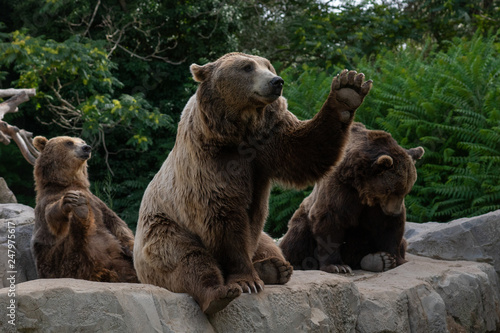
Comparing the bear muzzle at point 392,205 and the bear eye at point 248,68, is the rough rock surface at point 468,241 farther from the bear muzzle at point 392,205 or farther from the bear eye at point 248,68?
the bear eye at point 248,68

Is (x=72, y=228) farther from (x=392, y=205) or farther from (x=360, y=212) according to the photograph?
(x=392, y=205)

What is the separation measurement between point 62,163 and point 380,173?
9.66ft

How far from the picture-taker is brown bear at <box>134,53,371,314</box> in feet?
12.2

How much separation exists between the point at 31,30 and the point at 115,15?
181 cm

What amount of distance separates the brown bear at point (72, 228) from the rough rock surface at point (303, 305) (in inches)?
68.7

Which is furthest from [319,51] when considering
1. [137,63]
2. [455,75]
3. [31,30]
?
[31,30]

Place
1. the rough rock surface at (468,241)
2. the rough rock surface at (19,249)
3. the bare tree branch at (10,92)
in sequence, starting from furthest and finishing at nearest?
the bare tree branch at (10,92) < the rough rock surface at (19,249) < the rough rock surface at (468,241)

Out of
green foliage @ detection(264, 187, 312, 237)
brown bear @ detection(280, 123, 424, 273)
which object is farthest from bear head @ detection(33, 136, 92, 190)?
green foliage @ detection(264, 187, 312, 237)

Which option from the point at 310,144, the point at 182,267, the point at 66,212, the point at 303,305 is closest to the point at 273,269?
the point at 303,305

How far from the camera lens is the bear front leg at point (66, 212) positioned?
16.8 feet

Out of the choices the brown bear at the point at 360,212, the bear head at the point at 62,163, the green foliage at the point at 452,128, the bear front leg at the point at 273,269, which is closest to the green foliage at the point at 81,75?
the green foliage at the point at 452,128

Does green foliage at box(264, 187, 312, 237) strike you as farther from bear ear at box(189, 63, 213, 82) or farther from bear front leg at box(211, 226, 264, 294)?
bear front leg at box(211, 226, 264, 294)

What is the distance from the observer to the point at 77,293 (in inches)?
129

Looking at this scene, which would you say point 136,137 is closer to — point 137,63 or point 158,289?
Answer: point 137,63
